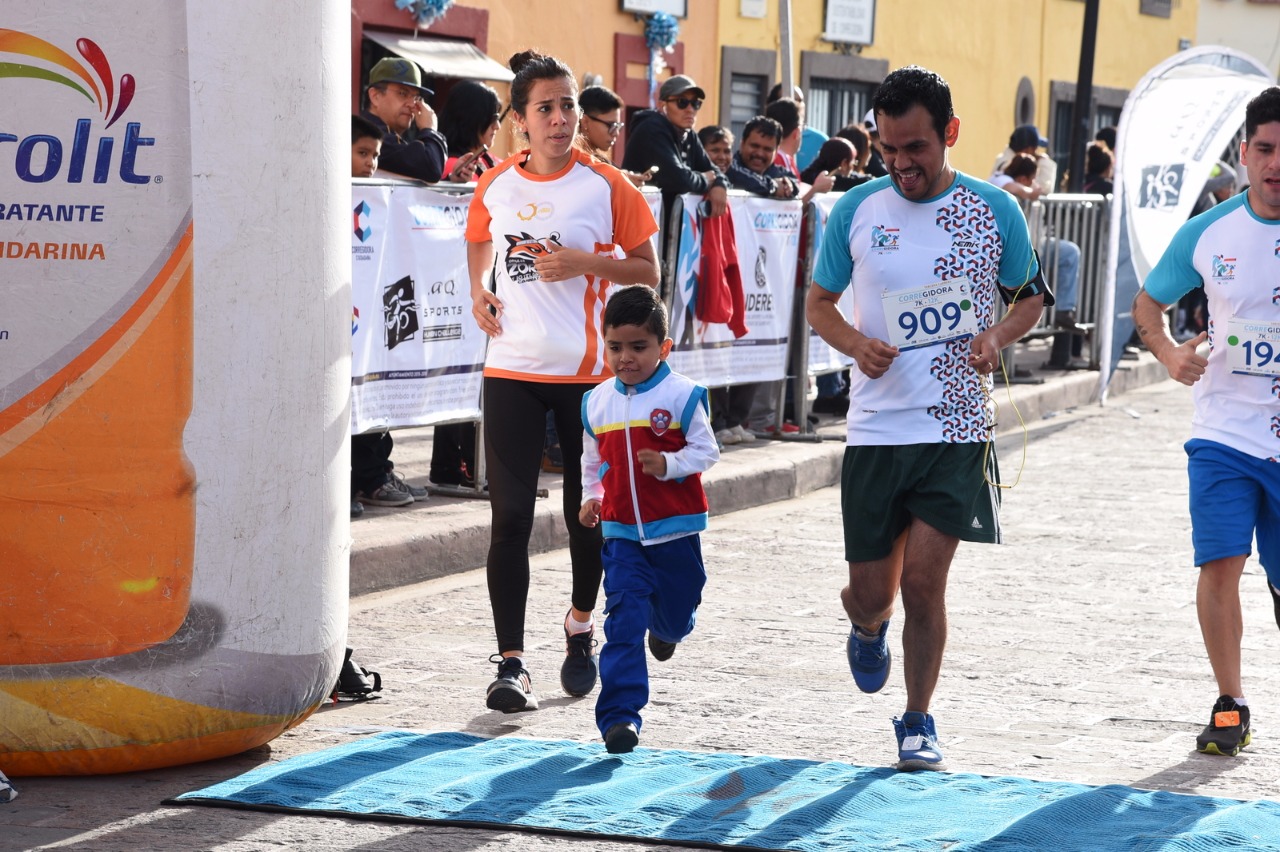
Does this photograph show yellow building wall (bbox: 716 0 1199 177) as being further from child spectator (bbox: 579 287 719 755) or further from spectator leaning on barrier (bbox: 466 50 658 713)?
child spectator (bbox: 579 287 719 755)

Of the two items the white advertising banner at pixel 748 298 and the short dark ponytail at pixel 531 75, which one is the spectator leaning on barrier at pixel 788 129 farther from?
the short dark ponytail at pixel 531 75

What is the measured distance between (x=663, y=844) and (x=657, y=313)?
A: 1629 mm

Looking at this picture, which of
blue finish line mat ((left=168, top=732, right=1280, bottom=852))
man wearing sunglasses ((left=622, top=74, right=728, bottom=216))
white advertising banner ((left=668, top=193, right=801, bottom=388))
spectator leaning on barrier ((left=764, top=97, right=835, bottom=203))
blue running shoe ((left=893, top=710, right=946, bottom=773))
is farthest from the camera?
spectator leaning on barrier ((left=764, top=97, right=835, bottom=203))

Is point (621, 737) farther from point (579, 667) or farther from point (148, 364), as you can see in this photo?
point (148, 364)

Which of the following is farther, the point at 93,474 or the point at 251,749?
the point at 251,749

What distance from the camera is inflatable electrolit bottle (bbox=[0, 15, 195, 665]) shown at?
5.08 meters

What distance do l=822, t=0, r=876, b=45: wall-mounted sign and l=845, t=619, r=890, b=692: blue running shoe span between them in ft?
60.6

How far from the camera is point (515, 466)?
6.32 meters

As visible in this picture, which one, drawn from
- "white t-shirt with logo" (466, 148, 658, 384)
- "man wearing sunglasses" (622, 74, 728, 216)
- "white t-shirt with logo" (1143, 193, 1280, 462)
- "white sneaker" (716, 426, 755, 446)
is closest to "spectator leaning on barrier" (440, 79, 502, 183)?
"man wearing sunglasses" (622, 74, 728, 216)

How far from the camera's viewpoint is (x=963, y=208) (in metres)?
5.50

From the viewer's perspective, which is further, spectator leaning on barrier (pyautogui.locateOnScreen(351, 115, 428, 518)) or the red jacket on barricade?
the red jacket on barricade

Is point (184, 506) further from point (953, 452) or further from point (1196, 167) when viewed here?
point (1196, 167)

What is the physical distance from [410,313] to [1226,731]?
→ 4.48 meters

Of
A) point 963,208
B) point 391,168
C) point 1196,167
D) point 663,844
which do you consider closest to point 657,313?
point 963,208
